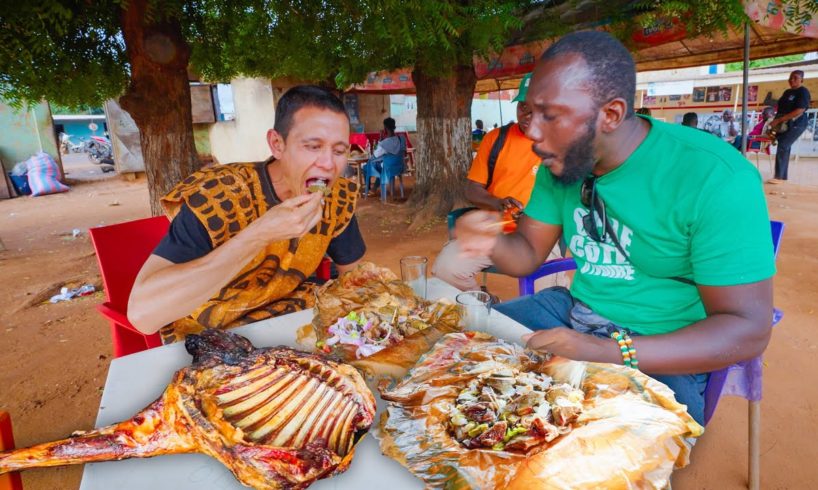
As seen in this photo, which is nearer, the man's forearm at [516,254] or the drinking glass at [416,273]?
the drinking glass at [416,273]

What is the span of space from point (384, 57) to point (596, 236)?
205 inches

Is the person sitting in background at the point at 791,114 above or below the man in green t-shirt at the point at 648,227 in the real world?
above

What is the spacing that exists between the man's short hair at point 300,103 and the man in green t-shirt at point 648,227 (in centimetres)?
89

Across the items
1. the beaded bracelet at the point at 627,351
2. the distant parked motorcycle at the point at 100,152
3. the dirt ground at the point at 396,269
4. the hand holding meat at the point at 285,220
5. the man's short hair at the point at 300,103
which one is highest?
the distant parked motorcycle at the point at 100,152

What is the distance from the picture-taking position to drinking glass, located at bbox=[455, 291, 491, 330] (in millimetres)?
1720

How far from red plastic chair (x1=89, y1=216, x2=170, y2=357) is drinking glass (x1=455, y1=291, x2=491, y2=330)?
63.7 inches

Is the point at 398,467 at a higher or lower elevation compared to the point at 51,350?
higher

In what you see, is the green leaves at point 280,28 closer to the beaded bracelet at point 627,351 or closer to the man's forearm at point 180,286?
the man's forearm at point 180,286

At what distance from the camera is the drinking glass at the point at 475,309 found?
67.7 inches

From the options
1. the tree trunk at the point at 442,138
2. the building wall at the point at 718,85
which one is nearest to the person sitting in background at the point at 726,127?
the building wall at the point at 718,85

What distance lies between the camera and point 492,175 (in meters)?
4.25

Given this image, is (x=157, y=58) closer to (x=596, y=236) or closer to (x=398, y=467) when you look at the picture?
(x=596, y=236)

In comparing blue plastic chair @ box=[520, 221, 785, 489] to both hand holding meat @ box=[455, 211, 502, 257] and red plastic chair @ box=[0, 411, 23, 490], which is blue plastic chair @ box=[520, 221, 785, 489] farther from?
red plastic chair @ box=[0, 411, 23, 490]

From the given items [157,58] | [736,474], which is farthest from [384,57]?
[736,474]
